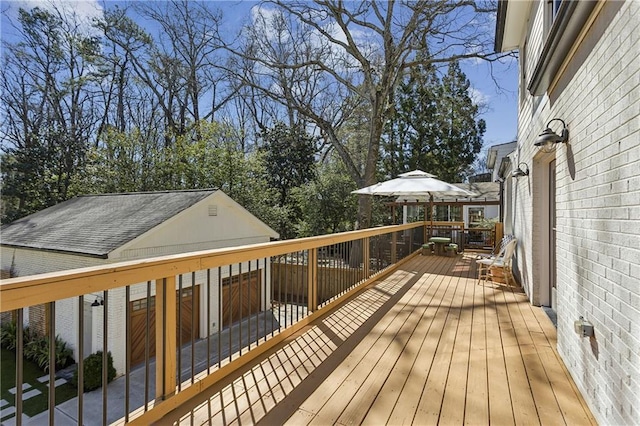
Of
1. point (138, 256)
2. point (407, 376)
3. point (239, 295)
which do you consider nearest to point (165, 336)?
point (239, 295)

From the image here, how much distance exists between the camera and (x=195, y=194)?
11.2 metres

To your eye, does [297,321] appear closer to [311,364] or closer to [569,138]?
[311,364]

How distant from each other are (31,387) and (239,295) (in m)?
10.2

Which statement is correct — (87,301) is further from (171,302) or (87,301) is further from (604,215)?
(604,215)

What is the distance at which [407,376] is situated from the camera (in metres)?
2.53

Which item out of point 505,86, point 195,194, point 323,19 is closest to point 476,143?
point 505,86

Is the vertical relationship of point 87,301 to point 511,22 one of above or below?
below

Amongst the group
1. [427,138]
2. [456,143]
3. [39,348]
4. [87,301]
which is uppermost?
[427,138]

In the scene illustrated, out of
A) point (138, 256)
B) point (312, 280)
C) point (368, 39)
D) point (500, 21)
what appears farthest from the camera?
point (368, 39)

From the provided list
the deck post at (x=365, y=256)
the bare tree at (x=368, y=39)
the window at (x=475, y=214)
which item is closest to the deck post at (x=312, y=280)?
the deck post at (x=365, y=256)

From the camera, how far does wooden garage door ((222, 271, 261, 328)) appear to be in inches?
102

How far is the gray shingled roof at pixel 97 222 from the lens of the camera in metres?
8.93

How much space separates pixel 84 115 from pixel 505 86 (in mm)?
21226

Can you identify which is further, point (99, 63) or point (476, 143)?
point (476, 143)
